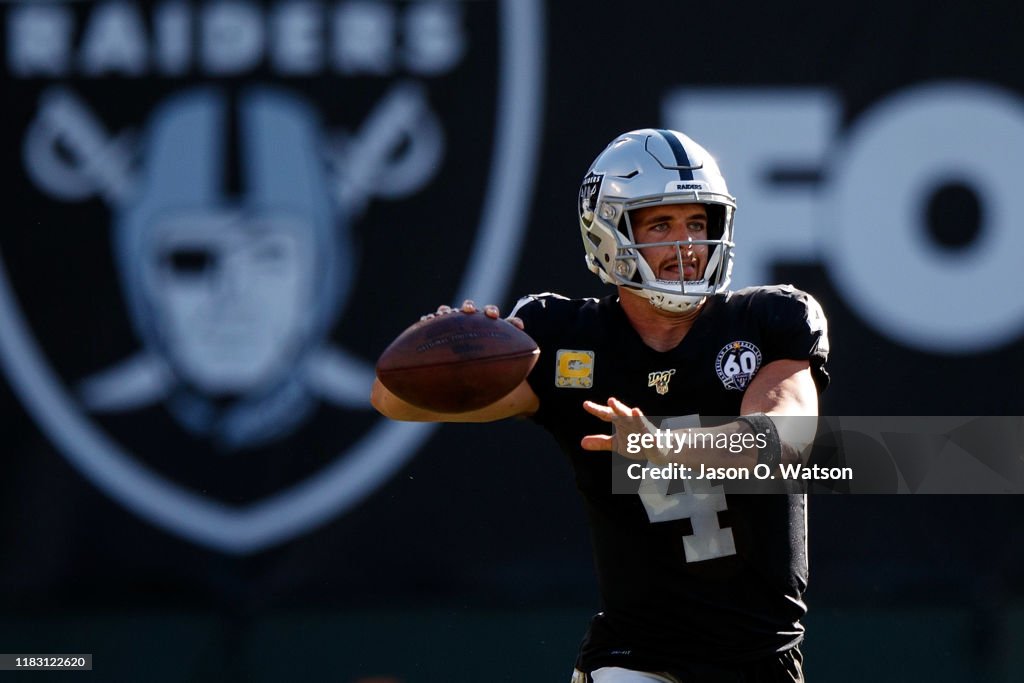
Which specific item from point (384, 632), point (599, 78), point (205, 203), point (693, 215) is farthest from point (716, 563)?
point (205, 203)

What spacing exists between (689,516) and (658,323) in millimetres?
521

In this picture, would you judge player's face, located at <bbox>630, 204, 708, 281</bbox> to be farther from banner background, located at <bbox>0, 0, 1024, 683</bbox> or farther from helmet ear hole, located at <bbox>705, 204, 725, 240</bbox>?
banner background, located at <bbox>0, 0, 1024, 683</bbox>

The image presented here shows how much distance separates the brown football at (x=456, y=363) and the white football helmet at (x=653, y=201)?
37 cm

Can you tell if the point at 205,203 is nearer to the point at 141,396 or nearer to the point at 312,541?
the point at 141,396

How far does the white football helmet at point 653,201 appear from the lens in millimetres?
3416

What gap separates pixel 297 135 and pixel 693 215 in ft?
7.76

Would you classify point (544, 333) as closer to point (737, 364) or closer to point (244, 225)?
point (737, 364)

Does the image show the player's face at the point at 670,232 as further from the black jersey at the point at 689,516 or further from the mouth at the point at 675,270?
the black jersey at the point at 689,516

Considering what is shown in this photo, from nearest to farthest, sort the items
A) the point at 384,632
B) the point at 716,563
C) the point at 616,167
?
the point at 716,563 → the point at 616,167 → the point at 384,632

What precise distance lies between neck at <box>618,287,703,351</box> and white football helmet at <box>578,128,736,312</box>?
0.24 ft

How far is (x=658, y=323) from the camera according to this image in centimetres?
354

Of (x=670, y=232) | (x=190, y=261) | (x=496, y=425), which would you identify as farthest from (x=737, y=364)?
(x=190, y=261)

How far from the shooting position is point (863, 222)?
532cm

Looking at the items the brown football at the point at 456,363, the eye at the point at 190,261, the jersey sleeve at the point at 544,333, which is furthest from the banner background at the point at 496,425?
the brown football at the point at 456,363
